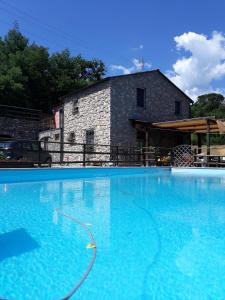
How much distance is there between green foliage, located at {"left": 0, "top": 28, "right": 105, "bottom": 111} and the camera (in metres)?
27.9

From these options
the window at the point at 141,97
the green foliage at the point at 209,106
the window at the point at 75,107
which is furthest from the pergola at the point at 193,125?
the green foliage at the point at 209,106

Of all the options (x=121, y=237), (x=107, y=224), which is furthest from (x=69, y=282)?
(x=107, y=224)

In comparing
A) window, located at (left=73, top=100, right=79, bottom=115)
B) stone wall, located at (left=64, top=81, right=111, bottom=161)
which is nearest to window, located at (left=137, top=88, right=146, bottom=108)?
stone wall, located at (left=64, top=81, right=111, bottom=161)

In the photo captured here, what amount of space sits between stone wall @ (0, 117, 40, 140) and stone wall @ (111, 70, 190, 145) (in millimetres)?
9547

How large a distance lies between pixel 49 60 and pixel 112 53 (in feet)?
29.6

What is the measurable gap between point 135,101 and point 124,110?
46.2 inches

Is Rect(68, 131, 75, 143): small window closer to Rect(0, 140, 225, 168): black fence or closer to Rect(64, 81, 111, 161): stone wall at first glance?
Rect(64, 81, 111, 161): stone wall

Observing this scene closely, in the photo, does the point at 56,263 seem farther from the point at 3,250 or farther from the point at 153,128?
the point at 153,128

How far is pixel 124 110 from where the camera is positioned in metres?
17.6

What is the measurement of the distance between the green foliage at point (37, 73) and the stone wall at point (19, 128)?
494 cm

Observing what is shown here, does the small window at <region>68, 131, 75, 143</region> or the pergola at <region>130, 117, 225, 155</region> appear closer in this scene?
the pergola at <region>130, 117, 225, 155</region>

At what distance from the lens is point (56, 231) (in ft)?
12.5

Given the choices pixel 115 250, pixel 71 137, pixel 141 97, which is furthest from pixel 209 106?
pixel 115 250

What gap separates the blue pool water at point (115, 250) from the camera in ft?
7.59
